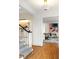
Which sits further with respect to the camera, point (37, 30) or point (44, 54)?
point (37, 30)

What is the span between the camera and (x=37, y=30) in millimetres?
7875

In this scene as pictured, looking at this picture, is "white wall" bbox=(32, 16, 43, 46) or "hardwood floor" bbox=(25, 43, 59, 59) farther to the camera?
"white wall" bbox=(32, 16, 43, 46)

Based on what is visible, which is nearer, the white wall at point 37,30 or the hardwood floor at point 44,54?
the hardwood floor at point 44,54

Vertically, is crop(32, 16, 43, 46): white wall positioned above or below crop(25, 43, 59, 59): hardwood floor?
above

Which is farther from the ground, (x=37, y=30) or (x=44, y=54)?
(x=37, y=30)

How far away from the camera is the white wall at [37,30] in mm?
7758

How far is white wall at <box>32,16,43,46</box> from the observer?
7.76 metres
